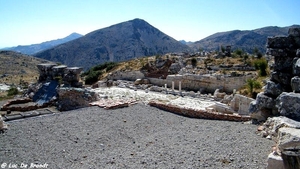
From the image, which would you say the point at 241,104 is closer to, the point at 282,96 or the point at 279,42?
the point at 279,42

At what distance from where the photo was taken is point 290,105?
7.90 m

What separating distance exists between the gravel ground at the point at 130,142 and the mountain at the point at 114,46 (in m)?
104

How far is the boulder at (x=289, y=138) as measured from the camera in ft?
19.0

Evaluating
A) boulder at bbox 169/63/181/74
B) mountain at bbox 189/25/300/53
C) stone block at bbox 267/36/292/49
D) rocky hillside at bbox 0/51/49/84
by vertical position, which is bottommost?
rocky hillside at bbox 0/51/49/84

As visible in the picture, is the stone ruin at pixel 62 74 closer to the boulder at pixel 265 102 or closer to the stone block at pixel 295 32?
the boulder at pixel 265 102

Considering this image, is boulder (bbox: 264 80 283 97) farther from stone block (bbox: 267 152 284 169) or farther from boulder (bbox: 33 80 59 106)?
boulder (bbox: 33 80 59 106)

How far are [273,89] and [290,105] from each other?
1.93 metres

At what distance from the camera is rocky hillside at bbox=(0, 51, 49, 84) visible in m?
68.7

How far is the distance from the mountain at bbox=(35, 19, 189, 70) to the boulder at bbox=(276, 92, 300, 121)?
107 m

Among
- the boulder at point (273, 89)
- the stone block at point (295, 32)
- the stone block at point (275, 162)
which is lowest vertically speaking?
the stone block at point (275, 162)

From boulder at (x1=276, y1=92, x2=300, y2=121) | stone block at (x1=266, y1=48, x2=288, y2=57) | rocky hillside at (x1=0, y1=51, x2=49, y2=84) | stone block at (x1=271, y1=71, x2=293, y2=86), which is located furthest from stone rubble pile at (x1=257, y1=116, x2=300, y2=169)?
rocky hillside at (x1=0, y1=51, x2=49, y2=84)

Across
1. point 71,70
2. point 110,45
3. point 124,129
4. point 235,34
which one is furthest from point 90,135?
point 235,34

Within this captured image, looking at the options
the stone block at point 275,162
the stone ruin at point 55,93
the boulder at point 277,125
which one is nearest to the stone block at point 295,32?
the boulder at point 277,125

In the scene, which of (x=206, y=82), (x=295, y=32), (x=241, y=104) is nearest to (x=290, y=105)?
(x=295, y=32)
